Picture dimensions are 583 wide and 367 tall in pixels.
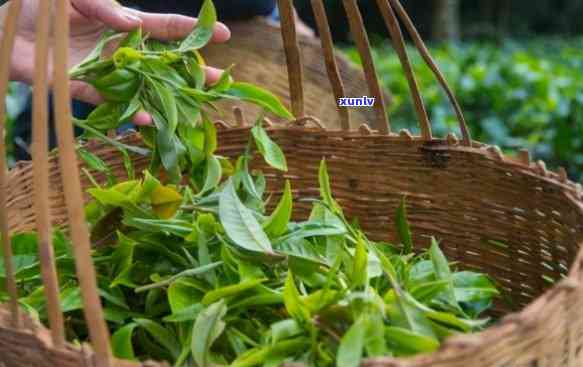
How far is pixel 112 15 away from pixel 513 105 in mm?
1693

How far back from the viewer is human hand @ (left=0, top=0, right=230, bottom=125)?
0.93m

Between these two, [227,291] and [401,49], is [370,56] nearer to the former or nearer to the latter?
[401,49]

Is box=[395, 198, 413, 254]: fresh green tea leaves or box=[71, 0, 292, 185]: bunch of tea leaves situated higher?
box=[71, 0, 292, 185]: bunch of tea leaves

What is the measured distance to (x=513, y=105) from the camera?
2.38m

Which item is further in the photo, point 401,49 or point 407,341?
point 401,49

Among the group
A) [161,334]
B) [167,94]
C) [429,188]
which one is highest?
[167,94]

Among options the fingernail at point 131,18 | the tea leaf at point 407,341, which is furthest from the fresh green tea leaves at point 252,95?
the tea leaf at point 407,341

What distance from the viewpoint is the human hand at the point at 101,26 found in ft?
3.06

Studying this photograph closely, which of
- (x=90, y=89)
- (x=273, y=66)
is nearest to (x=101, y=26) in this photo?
(x=90, y=89)

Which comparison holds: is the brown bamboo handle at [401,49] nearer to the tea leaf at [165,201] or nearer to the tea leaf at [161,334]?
the tea leaf at [165,201]

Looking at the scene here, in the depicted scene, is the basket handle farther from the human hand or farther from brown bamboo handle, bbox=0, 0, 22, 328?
brown bamboo handle, bbox=0, 0, 22, 328

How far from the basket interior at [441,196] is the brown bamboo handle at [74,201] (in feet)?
1.50

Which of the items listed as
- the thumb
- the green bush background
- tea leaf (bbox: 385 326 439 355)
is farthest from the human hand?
the green bush background

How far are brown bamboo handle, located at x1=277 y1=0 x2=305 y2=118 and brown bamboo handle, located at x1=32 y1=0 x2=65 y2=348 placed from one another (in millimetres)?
452
